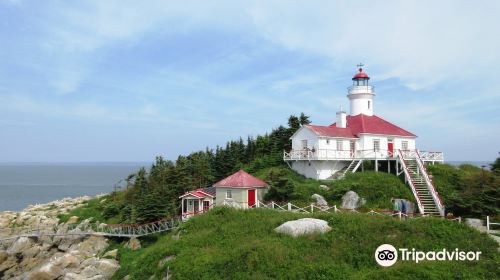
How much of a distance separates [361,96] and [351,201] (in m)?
13.4

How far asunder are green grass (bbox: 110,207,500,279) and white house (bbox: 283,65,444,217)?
36.7 feet

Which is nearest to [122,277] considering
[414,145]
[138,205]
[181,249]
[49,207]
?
[181,249]

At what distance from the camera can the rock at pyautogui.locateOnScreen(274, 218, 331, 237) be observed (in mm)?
17703

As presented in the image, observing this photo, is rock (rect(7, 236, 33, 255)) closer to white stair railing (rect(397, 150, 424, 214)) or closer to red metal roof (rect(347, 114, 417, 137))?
red metal roof (rect(347, 114, 417, 137))

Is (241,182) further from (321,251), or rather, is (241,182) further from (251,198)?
(321,251)

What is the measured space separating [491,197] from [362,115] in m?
14.9

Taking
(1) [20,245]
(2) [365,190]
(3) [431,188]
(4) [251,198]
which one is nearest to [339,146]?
(2) [365,190]

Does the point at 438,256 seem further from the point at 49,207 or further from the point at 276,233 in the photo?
the point at 49,207

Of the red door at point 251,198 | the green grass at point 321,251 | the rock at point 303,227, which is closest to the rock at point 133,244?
the green grass at point 321,251

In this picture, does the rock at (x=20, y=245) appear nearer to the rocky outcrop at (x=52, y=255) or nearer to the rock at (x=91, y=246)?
the rocky outcrop at (x=52, y=255)

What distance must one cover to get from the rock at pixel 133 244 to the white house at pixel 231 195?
3.38 m

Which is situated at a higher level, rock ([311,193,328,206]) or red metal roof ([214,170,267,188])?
red metal roof ([214,170,267,188])

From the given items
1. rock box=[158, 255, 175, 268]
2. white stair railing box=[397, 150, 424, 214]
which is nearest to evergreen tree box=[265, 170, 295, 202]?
white stair railing box=[397, 150, 424, 214]

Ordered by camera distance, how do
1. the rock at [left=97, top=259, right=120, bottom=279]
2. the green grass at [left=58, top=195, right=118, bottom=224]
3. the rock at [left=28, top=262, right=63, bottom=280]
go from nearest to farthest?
the rock at [left=97, top=259, right=120, bottom=279] < the rock at [left=28, top=262, right=63, bottom=280] < the green grass at [left=58, top=195, right=118, bottom=224]
